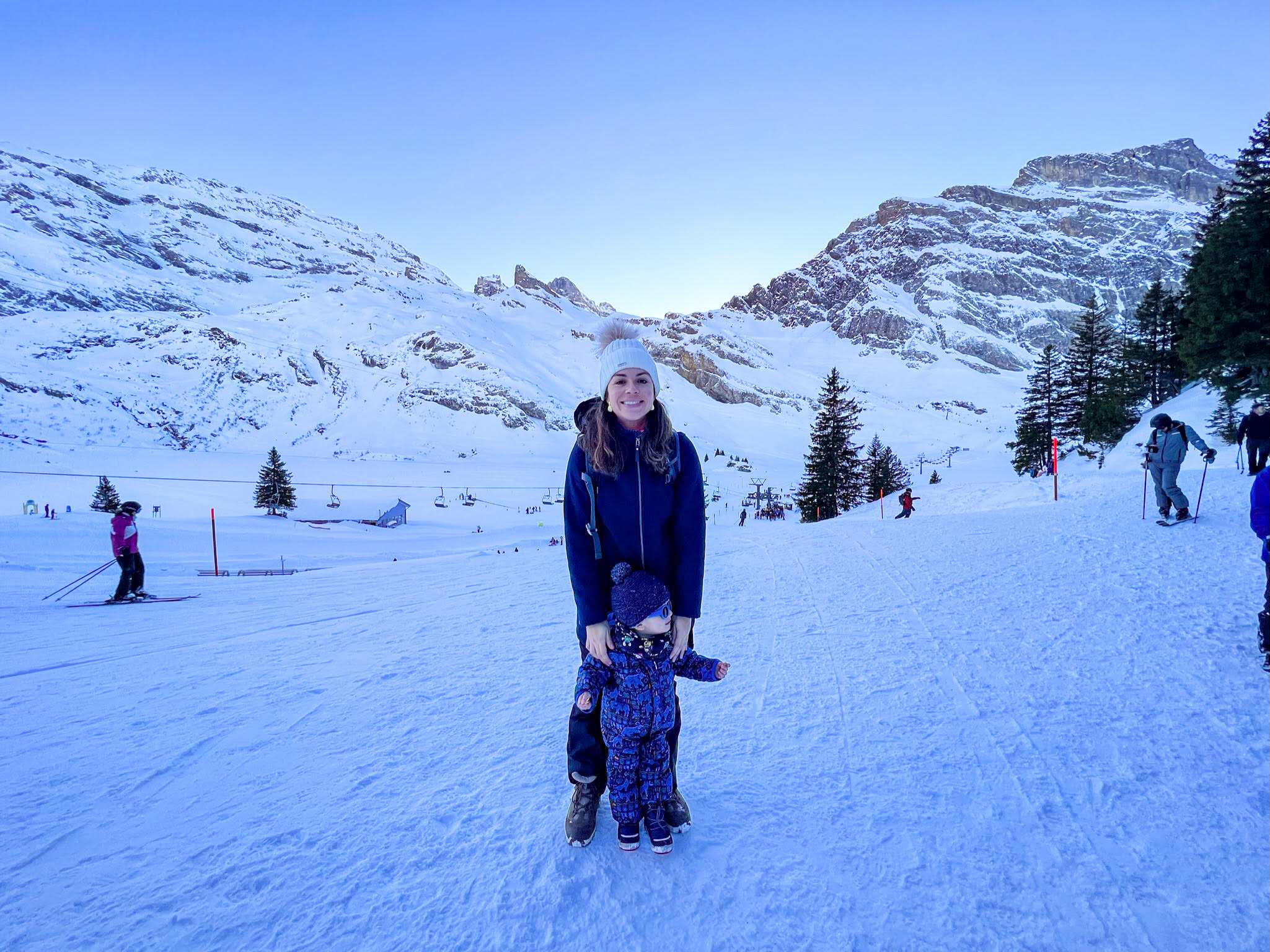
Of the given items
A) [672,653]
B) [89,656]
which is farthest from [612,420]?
[89,656]

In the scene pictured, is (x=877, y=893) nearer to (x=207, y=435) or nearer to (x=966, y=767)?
(x=966, y=767)

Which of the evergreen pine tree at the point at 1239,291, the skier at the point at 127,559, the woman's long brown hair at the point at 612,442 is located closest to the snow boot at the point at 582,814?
the woman's long brown hair at the point at 612,442

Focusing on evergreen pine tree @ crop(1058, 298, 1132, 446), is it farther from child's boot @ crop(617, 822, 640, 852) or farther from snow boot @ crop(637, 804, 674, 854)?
child's boot @ crop(617, 822, 640, 852)

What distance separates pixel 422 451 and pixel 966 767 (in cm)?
6860

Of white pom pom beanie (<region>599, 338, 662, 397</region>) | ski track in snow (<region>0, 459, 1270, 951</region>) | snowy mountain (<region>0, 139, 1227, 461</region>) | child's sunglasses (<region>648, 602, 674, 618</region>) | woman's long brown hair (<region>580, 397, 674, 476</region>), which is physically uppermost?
snowy mountain (<region>0, 139, 1227, 461</region>)

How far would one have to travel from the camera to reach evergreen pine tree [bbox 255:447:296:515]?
3644cm

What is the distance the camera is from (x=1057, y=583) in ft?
20.2

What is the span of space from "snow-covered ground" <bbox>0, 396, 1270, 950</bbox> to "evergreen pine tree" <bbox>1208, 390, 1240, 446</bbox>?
60.4 ft

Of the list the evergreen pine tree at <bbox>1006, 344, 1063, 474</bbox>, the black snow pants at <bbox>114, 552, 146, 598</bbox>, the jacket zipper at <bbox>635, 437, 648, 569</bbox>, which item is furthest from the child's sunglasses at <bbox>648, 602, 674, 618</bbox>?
the evergreen pine tree at <bbox>1006, 344, 1063, 474</bbox>

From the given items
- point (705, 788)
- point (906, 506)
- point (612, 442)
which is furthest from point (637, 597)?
point (906, 506)

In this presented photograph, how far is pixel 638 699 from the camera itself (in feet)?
7.82

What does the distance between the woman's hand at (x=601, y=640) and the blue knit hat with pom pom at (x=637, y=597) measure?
10 cm

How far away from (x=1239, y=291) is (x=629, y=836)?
25306 mm

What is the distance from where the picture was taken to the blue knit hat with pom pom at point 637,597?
7.41 ft
